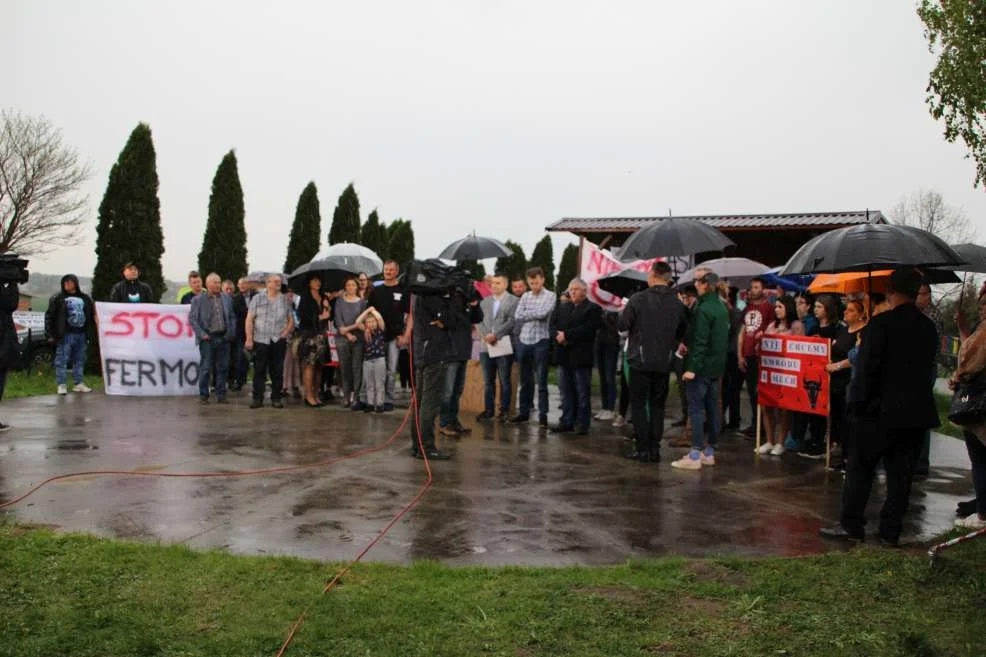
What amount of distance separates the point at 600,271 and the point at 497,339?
7.56 ft

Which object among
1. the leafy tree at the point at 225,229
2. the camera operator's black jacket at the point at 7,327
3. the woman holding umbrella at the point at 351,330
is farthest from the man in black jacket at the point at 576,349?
the leafy tree at the point at 225,229

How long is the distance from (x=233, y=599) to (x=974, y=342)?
5.61m

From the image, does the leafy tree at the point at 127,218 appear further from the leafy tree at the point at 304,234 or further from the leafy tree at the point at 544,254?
the leafy tree at the point at 544,254

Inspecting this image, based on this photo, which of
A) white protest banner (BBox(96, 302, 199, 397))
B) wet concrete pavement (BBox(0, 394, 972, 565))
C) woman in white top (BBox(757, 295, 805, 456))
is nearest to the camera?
wet concrete pavement (BBox(0, 394, 972, 565))

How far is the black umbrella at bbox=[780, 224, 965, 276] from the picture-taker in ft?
24.1

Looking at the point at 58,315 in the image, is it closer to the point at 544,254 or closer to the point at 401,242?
the point at 401,242

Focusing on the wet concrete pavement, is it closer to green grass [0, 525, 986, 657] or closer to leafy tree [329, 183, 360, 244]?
green grass [0, 525, 986, 657]

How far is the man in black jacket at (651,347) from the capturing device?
988 centimetres

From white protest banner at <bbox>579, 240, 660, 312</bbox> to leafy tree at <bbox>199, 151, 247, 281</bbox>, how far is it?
13.2 metres

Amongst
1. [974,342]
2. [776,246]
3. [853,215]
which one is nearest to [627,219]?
[776,246]

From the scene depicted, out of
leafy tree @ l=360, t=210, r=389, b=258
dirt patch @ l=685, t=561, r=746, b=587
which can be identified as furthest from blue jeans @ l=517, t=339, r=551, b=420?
leafy tree @ l=360, t=210, r=389, b=258

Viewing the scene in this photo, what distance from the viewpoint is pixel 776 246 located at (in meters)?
22.8

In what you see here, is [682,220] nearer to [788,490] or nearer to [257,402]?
[788,490]

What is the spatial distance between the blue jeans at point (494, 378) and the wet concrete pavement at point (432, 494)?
3.97 ft
